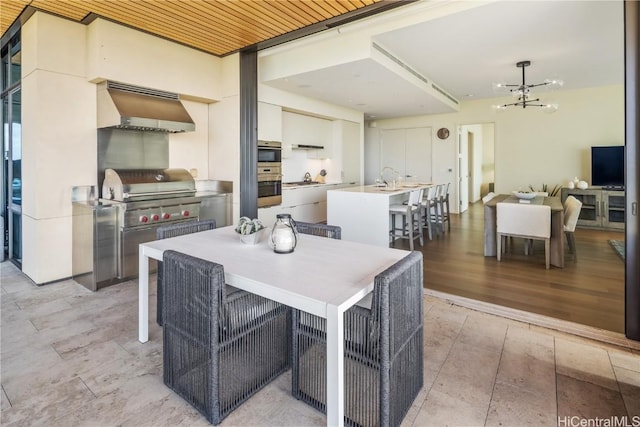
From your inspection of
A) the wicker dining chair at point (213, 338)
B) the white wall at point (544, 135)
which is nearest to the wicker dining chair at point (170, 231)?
the wicker dining chair at point (213, 338)

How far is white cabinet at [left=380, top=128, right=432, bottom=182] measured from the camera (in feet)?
28.7

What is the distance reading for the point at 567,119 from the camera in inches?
276

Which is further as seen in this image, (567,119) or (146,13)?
(567,119)

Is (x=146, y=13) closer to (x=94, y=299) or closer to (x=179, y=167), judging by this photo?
(x=179, y=167)

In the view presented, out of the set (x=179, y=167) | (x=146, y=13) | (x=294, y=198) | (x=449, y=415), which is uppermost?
(x=146, y=13)

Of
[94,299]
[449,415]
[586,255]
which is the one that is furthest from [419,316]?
[586,255]

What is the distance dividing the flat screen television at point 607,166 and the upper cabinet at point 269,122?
587 centimetres

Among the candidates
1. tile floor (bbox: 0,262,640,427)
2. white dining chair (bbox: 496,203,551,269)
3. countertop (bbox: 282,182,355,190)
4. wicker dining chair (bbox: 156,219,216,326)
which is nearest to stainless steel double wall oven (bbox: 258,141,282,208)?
countertop (bbox: 282,182,355,190)

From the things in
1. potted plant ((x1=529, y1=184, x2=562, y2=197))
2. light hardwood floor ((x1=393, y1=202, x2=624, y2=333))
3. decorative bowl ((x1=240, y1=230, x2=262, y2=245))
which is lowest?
light hardwood floor ((x1=393, y1=202, x2=624, y2=333))

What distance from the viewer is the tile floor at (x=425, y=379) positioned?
5.47 ft

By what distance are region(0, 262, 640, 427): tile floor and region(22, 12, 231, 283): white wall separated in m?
1.02

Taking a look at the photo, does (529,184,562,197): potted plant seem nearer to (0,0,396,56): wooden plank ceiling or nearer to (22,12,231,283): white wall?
(0,0,396,56): wooden plank ceiling

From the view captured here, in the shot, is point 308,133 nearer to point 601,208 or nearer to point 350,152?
point 350,152

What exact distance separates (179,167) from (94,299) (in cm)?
216
